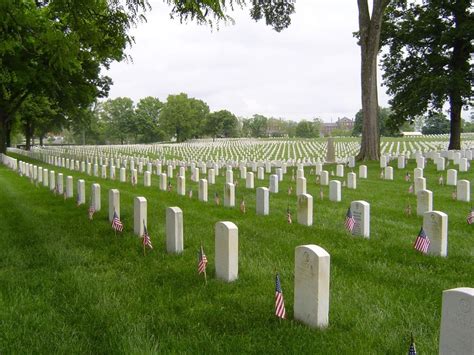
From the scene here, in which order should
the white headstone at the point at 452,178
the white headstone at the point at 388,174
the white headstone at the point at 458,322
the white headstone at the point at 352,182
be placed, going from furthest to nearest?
the white headstone at the point at 388,174 < the white headstone at the point at 352,182 < the white headstone at the point at 452,178 < the white headstone at the point at 458,322

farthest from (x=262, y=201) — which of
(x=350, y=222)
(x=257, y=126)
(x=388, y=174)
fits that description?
(x=257, y=126)

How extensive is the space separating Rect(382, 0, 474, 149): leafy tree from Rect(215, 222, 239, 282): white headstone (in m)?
18.9

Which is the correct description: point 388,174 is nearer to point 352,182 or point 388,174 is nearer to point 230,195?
point 352,182

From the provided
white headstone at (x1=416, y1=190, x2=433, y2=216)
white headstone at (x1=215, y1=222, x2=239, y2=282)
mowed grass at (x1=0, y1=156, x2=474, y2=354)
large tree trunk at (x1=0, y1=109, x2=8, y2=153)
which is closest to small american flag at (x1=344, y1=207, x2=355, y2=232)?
mowed grass at (x1=0, y1=156, x2=474, y2=354)

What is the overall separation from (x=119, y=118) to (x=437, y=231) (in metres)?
98.8

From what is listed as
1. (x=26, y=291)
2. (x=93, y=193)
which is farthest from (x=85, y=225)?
(x=26, y=291)

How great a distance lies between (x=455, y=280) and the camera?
14.8ft

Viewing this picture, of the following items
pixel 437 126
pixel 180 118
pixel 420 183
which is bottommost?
pixel 420 183

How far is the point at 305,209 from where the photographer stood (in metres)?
7.29

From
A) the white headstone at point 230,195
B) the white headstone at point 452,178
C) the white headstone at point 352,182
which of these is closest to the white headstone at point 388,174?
the white headstone at point 452,178

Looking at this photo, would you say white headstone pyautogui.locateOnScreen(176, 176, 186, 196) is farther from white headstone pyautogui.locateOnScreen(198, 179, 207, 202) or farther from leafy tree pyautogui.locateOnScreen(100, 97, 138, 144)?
leafy tree pyautogui.locateOnScreen(100, 97, 138, 144)

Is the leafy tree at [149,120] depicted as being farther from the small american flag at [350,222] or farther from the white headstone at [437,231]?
the white headstone at [437,231]

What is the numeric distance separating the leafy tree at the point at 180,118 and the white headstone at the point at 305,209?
84187mm

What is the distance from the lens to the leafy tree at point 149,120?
92875 millimetres
